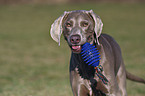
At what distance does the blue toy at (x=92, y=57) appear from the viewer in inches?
180

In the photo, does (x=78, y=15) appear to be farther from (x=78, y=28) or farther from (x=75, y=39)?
(x=75, y=39)

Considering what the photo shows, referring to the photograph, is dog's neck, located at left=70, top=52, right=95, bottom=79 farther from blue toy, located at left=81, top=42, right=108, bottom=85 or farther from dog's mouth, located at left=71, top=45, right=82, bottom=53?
dog's mouth, located at left=71, top=45, right=82, bottom=53

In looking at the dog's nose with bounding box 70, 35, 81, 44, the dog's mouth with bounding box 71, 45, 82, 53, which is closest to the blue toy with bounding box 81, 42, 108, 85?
the dog's mouth with bounding box 71, 45, 82, 53

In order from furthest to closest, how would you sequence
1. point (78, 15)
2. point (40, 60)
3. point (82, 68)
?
1. point (40, 60)
2. point (82, 68)
3. point (78, 15)

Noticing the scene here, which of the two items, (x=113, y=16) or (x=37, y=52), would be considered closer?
(x=37, y=52)

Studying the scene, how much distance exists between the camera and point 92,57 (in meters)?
4.61

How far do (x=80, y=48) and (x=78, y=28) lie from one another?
28 centimetres

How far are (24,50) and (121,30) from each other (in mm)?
8631

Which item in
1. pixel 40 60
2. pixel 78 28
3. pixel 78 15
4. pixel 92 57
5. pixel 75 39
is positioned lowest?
pixel 40 60

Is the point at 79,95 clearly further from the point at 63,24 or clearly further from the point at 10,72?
the point at 10,72

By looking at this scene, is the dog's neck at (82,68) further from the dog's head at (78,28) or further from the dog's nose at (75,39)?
the dog's nose at (75,39)

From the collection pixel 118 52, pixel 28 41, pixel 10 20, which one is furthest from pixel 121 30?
pixel 118 52

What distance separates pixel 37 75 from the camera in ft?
31.9

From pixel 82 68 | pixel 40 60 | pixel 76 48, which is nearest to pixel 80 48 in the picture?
pixel 76 48
